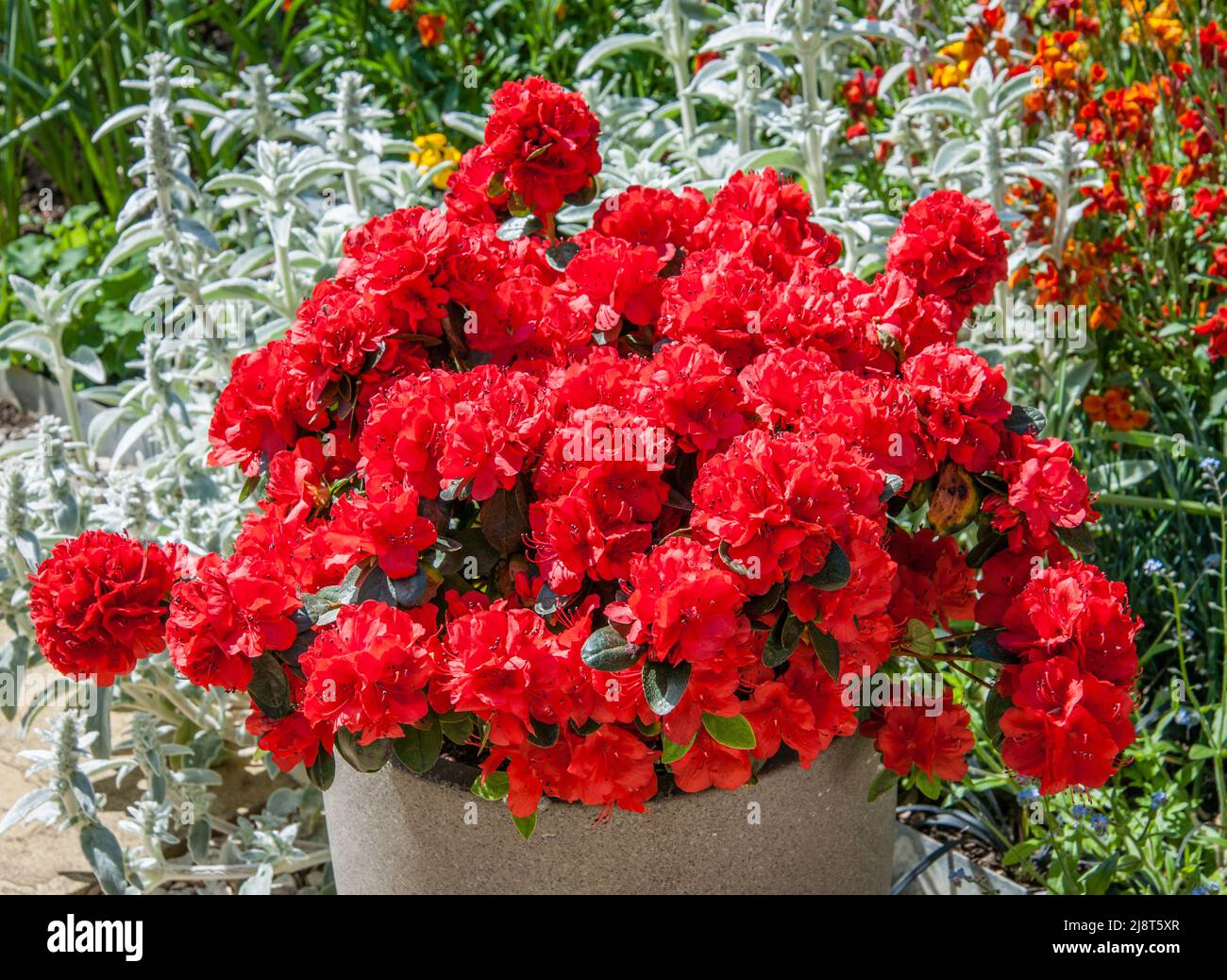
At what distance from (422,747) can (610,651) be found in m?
0.29

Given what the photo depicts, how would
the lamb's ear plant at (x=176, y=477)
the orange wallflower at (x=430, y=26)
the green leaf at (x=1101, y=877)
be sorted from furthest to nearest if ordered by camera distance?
1. the orange wallflower at (x=430, y=26)
2. the lamb's ear plant at (x=176, y=477)
3. the green leaf at (x=1101, y=877)

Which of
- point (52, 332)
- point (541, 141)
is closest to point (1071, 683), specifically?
point (541, 141)

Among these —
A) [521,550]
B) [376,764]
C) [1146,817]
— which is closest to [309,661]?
[376,764]

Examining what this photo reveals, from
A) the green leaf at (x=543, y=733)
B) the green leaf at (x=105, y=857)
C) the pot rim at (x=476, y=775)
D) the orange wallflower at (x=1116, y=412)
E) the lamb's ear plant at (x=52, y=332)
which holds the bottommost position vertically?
the green leaf at (x=105, y=857)

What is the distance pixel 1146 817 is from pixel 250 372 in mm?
1646

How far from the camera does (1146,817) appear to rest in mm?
2324

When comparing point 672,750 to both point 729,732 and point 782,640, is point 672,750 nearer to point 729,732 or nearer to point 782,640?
point 729,732

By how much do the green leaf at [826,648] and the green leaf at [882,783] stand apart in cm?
34

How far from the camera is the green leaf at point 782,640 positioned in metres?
1.51

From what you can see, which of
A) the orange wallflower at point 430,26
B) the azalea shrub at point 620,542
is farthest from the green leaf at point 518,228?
the orange wallflower at point 430,26

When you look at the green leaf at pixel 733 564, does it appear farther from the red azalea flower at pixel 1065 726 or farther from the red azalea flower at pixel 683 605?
the red azalea flower at pixel 1065 726

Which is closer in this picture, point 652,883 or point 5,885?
point 652,883

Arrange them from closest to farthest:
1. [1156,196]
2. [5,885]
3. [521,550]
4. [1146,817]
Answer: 1. [521,550]
2. [1146,817]
3. [5,885]
4. [1156,196]

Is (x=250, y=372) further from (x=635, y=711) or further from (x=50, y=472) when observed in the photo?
(x=50, y=472)
